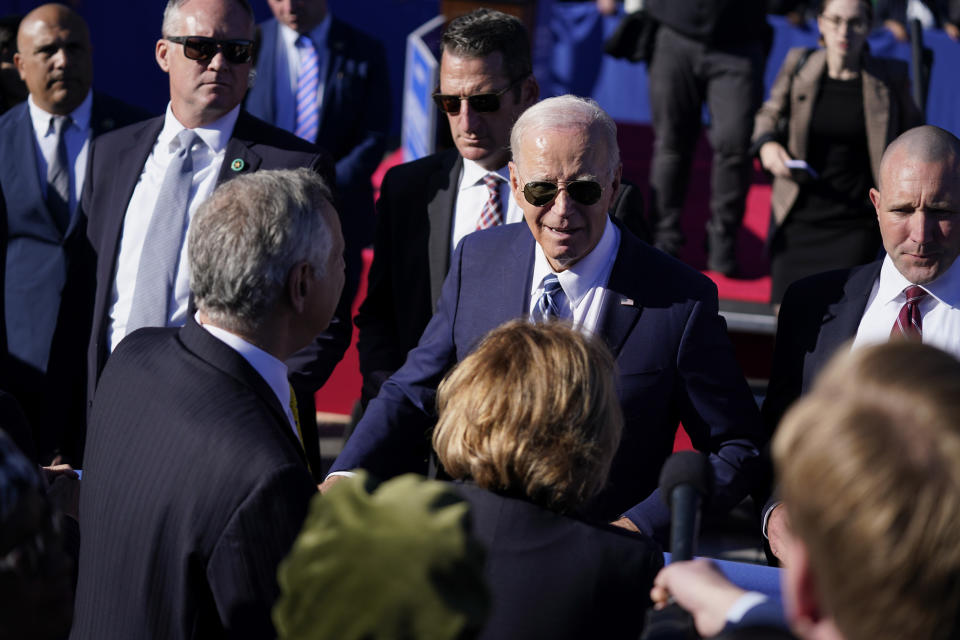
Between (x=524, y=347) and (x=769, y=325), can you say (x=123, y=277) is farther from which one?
(x=769, y=325)

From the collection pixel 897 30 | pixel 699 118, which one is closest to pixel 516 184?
pixel 699 118

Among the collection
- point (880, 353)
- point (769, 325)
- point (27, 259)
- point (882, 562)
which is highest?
point (880, 353)

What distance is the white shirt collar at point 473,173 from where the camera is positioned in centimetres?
429

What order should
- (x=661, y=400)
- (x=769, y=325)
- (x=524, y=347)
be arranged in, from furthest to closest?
(x=769, y=325), (x=661, y=400), (x=524, y=347)

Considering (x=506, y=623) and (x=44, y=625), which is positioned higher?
(x=44, y=625)

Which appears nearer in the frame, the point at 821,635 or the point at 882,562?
the point at 882,562

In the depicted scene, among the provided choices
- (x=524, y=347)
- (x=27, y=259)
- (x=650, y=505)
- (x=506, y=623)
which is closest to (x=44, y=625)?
(x=506, y=623)

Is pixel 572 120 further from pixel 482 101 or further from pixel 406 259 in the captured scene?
pixel 406 259

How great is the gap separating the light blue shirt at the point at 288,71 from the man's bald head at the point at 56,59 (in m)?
1.31

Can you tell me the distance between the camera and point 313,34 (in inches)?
264

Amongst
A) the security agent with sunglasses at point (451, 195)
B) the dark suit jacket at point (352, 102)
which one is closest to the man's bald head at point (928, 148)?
the security agent with sunglasses at point (451, 195)

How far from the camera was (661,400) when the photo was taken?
129 inches

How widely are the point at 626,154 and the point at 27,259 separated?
6348mm

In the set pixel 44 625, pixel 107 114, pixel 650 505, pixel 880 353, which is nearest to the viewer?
pixel 880 353
